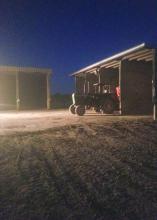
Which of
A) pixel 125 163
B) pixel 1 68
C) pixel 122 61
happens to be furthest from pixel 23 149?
pixel 1 68

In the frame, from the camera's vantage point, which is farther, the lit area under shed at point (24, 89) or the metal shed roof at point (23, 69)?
the lit area under shed at point (24, 89)

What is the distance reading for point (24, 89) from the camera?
88.2 feet

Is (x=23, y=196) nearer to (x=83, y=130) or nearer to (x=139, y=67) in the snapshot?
(x=83, y=130)

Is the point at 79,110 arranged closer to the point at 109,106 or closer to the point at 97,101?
the point at 97,101

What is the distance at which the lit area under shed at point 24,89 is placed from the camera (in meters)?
26.0

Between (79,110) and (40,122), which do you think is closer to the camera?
(40,122)

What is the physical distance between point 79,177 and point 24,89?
74.8 feet

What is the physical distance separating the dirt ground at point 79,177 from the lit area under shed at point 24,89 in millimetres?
18169

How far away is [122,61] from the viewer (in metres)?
15.9

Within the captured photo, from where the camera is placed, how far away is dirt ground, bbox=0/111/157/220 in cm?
367

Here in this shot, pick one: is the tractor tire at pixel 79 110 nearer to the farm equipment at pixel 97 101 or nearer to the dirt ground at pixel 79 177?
the farm equipment at pixel 97 101

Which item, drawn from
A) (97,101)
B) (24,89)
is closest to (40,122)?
(97,101)

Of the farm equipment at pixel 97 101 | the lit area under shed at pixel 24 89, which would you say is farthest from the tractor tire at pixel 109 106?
the lit area under shed at pixel 24 89

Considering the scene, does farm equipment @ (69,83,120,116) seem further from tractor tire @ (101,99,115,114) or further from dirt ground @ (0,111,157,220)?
dirt ground @ (0,111,157,220)
